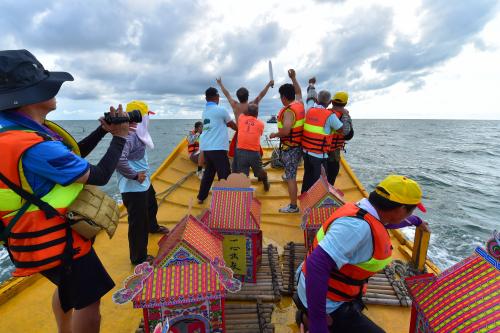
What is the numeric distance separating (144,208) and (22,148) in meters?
1.94

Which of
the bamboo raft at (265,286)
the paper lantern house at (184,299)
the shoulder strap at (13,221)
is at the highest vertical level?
the shoulder strap at (13,221)

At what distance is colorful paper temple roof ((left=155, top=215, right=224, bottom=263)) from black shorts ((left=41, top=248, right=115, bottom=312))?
1.30 ft

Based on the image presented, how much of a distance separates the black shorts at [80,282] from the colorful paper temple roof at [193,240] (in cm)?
40

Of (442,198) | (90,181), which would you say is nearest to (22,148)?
(90,181)

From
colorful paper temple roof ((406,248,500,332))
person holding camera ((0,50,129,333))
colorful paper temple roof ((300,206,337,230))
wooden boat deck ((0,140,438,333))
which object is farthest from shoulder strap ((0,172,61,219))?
colorful paper temple roof ((300,206,337,230))

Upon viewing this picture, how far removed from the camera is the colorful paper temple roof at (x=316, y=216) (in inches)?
125

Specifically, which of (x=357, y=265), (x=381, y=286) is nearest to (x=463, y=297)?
(x=357, y=265)

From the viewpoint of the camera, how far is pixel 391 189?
1.69 m

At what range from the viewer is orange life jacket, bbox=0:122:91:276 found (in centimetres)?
138

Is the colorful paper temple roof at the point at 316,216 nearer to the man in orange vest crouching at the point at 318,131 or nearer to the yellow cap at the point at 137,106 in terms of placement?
the man in orange vest crouching at the point at 318,131

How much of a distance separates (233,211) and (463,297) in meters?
1.90

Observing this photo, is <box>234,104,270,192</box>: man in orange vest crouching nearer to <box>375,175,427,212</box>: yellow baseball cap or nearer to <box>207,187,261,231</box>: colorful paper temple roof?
<box>207,187,261,231</box>: colorful paper temple roof

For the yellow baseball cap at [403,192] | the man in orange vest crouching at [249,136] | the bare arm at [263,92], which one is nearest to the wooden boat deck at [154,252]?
the man in orange vest crouching at [249,136]

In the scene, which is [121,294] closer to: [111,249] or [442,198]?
[111,249]
